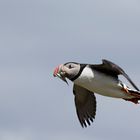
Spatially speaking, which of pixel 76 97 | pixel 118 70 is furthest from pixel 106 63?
pixel 76 97

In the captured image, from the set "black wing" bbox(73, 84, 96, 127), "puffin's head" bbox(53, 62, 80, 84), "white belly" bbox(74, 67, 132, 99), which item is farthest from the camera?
"black wing" bbox(73, 84, 96, 127)

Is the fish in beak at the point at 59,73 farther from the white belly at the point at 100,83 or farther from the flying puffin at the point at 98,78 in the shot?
the white belly at the point at 100,83

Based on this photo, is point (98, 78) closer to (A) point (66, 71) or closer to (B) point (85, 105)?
(A) point (66, 71)

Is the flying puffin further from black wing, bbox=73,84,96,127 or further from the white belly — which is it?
black wing, bbox=73,84,96,127

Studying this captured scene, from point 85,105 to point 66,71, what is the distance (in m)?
1.82

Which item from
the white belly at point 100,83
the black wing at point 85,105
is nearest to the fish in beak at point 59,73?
the white belly at point 100,83

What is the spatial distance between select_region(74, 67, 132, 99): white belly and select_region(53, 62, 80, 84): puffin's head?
16cm

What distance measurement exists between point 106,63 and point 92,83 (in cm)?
73

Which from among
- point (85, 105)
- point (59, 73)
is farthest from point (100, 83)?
point (85, 105)

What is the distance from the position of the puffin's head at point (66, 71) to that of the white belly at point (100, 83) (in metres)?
0.16

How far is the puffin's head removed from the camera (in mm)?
14812

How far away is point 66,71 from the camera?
587 inches

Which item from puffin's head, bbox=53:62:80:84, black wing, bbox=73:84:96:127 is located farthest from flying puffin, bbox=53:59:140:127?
black wing, bbox=73:84:96:127

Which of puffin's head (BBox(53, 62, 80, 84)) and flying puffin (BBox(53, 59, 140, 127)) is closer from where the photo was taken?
flying puffin (BBox(53, 59, 140, 127))
